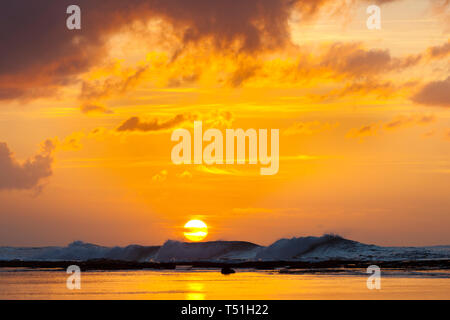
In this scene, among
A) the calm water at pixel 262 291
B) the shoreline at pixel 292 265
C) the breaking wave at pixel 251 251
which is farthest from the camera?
the breaking wave at pixel 251 251

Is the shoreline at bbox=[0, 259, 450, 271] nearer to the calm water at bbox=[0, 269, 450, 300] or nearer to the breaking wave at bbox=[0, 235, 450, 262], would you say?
the breaking wave at bbox=[0, 235, 450, 262]

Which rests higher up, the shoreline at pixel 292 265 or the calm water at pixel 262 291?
the shoreline at pixel 292 265

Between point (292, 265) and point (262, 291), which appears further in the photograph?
point (292, 265)

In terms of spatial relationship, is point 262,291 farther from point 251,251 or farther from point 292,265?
point 251,251

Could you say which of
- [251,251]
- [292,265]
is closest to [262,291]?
[292,265]

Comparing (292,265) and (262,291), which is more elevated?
(292,265)

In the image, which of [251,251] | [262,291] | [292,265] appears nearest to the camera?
[262,291]

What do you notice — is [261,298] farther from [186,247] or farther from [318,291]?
[186,247]

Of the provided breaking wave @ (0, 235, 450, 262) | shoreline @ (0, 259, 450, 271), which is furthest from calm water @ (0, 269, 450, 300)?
breaking wave @ (0, 235, 450, 262)

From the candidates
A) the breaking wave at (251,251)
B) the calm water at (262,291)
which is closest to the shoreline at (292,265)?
the breaking wave at (251,251)

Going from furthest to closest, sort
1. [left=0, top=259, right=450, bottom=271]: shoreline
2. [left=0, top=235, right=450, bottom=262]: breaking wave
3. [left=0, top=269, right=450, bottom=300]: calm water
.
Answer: [left=0, top=235, right=450, bottom=262]: breaking wave, [left=0, top=259, right=450, bottom=271]: shoreline, [left=0, top=269, right=450, bottom=300]: calm water

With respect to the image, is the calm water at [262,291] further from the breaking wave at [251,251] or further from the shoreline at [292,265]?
the breaking wave at [251,251]
